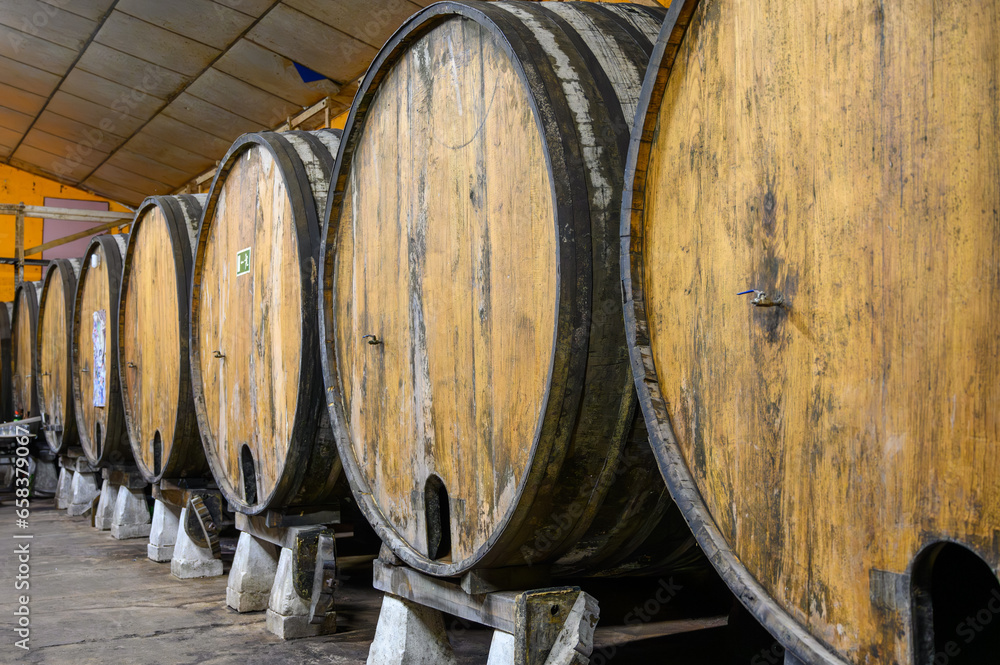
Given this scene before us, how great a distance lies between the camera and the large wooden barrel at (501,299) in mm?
1969

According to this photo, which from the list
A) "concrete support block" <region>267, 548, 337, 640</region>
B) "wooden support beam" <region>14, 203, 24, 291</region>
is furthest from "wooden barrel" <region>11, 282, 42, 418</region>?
"concrete support block" <region>267, 548, 337, 640</region>

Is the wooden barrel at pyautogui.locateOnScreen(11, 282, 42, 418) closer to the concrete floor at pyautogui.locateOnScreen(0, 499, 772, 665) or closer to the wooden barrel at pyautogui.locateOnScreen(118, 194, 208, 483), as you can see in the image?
the wooden barrel at pyautogui.locateOnScreen(118, 194, 208, 483)

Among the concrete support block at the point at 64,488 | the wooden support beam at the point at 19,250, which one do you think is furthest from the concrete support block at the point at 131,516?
the wooden support beam at the point at 19,250

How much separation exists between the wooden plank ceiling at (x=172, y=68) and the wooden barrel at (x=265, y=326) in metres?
3.43

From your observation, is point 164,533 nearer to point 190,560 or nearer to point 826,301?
point 190,560

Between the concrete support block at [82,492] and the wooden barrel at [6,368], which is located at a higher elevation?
the wooden barrel at [6,368]

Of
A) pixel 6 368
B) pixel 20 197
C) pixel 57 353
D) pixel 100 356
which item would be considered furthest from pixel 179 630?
pixel 20 197

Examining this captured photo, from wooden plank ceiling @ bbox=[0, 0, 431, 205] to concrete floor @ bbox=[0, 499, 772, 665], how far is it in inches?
175

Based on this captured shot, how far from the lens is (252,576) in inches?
161

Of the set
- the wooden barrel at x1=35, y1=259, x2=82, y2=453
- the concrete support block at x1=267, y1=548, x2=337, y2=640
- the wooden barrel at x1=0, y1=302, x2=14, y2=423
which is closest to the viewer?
the concrete support block at x1=267, y1=548, x2=337, y2=640

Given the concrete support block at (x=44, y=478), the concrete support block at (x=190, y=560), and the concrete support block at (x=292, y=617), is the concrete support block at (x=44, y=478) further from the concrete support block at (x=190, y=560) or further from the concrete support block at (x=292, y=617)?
the concrete support block at (x=292, y=617)

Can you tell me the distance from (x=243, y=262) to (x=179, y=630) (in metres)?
1.52

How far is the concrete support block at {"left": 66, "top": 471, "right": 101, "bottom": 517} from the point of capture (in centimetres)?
785

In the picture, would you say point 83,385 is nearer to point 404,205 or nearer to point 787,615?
point 404,205
